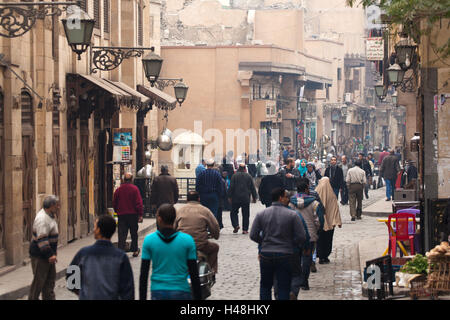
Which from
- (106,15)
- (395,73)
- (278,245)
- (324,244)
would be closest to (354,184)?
(395,73)

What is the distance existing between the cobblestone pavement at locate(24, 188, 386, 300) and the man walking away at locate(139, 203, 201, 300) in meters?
4.52

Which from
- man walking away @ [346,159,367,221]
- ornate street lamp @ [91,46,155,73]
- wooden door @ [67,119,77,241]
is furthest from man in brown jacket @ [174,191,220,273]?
man walking away @ [346,159,367,221]

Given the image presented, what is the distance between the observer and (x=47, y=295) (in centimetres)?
1127

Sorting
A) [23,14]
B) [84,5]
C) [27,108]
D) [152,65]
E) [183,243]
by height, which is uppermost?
[84,5]

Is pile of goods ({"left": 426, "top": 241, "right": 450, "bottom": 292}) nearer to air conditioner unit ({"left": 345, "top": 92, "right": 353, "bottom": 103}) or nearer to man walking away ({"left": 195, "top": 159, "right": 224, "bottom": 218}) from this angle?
man walking away ({"left": 195, "top": 159, "right": 224, "bottom": 218})

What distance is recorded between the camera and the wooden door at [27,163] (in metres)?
16.0

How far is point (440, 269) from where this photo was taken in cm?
1170

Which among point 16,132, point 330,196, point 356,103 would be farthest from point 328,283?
point 356,103

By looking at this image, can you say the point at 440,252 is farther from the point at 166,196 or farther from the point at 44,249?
the point at 166,196

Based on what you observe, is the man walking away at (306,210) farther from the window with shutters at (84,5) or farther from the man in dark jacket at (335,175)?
the man in dark jacket at (335,175)

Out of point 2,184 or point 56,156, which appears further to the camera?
point 56,156

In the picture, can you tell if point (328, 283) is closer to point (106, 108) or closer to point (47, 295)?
point (47, 295)

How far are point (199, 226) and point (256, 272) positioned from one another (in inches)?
164

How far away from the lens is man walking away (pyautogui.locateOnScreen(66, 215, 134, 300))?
24.6 feet
